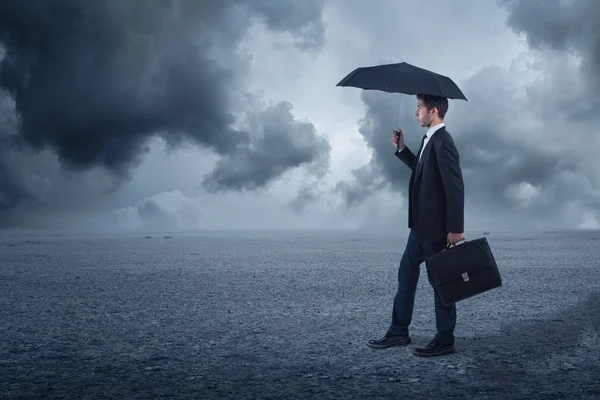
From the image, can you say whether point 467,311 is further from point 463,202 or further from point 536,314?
point 463,202

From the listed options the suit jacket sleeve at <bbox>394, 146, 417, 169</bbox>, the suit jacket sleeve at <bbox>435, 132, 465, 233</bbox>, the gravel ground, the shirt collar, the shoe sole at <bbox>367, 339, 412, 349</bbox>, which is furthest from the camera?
the suit jacket sleeve at <bbox>394, 146, 417, 169</bbox>

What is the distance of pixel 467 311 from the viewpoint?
7594 millimetres

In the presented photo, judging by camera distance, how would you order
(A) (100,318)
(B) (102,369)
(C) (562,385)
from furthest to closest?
(A) (100,318) < (B) (102,369) < (C) (562,385)

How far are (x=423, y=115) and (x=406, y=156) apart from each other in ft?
1.62

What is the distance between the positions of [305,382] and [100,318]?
4025 millimetres

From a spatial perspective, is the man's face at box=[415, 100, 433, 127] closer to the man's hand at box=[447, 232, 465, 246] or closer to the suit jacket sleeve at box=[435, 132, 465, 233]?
the suit jacket sleeve at box=[435, 132, 465, 233]

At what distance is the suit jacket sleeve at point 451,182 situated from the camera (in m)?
4.86

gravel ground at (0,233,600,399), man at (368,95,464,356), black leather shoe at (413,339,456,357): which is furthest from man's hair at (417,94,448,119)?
gravel ground at (0,233,600,399)

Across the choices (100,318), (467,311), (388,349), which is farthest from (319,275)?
(388,349)

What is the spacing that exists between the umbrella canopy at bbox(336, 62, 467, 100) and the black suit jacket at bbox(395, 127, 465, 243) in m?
0.42

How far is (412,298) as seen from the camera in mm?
5336

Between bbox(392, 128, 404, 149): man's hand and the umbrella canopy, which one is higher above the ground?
the umbrella canopy

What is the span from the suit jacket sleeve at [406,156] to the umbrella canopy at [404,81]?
63cm

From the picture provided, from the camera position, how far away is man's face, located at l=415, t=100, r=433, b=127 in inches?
204
